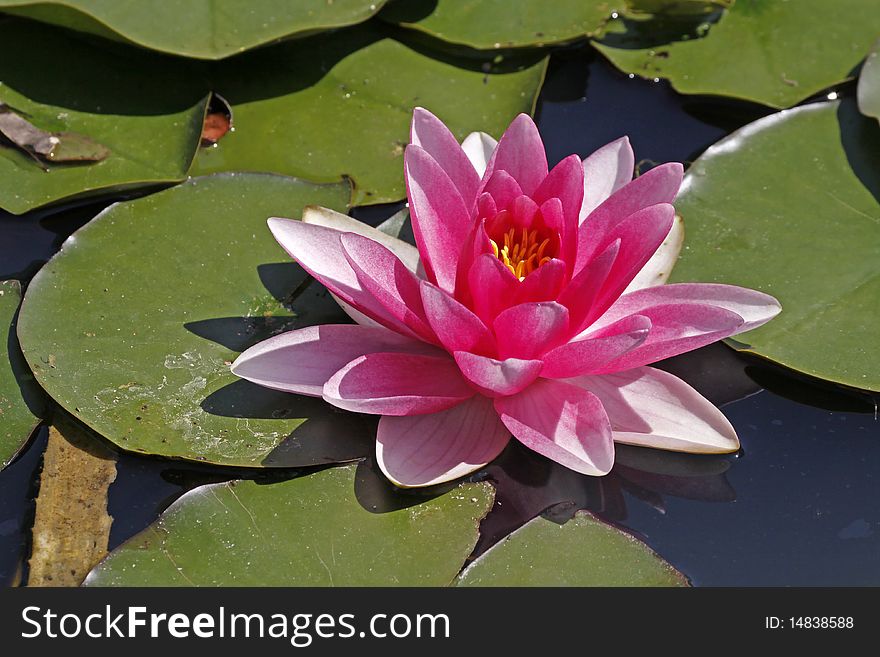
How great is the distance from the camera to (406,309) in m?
1.96

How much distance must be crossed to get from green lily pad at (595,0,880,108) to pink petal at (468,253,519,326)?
1389 millimetres

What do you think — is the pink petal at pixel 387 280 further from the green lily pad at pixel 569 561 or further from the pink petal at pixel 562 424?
the green lily pad at pixel 569 561

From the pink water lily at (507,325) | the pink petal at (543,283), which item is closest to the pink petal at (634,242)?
the pink water lily at (507,325)

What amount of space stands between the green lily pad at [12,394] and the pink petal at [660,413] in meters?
1.32

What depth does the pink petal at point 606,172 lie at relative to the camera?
2.30 meters

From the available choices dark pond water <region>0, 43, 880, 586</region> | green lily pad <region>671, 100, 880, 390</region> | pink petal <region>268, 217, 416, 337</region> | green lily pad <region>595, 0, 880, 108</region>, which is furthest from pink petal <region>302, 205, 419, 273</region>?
green lily pad <region>595, 0, 880, 108</region>

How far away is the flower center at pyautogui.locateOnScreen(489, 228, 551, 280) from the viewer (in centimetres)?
198

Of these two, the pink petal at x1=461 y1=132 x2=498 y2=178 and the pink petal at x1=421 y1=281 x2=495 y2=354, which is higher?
the pink petal at x1=461 y1=132 x2=498 y2=178

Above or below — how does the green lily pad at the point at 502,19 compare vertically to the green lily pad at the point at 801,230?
above

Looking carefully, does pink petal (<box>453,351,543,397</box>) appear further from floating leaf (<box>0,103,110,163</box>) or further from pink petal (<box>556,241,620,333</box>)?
floating leaf (<box>0,103,110,163</box>)
